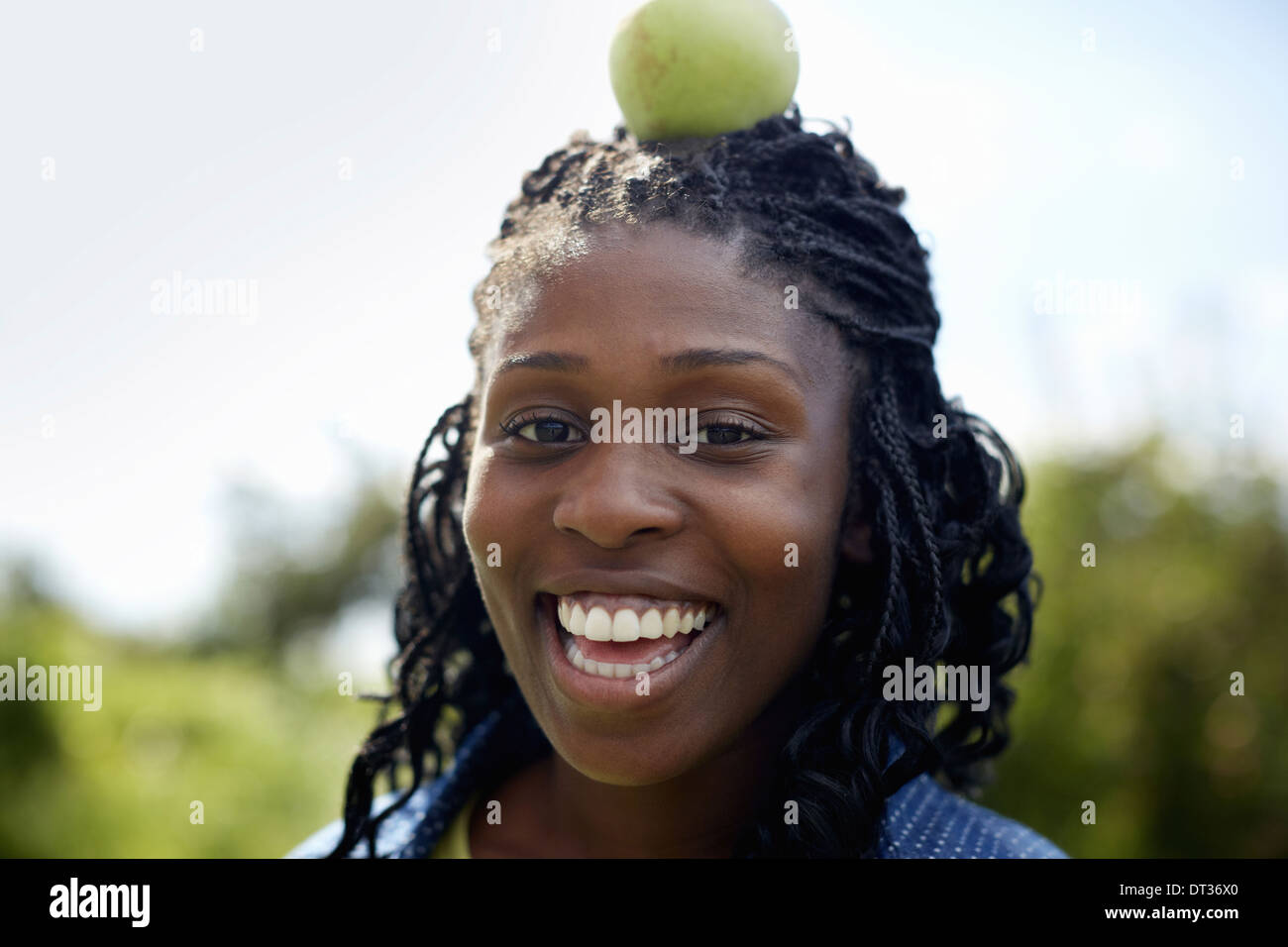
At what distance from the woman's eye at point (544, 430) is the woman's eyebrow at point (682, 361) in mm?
108

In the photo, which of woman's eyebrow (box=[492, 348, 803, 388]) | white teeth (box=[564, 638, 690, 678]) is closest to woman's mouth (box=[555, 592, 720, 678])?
white teeth (box=[564, 638, 690, 678])

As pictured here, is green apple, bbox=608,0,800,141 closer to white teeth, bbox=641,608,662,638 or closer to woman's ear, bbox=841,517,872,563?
woman's ear, bbox=841,517,872,563

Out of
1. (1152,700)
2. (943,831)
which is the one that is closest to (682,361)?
(943,831)

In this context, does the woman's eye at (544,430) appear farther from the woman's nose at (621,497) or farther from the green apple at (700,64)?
the green apple at (700,64)

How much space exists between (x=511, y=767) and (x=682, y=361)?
1.31m

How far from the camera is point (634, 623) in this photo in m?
1.88

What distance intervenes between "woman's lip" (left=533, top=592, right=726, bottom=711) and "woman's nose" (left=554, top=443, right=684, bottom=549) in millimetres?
226

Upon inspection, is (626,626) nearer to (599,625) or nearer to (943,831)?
(599,625)

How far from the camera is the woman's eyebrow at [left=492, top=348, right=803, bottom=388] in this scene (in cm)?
190

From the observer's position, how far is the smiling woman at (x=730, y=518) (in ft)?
6.24

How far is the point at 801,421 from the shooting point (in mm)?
1979

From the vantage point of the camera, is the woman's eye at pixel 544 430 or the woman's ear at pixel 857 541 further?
the woman's ear at pixel 857 541

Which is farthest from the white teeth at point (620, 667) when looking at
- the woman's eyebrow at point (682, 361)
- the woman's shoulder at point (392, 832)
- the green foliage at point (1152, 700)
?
the green foliage at point (1152, 700)
